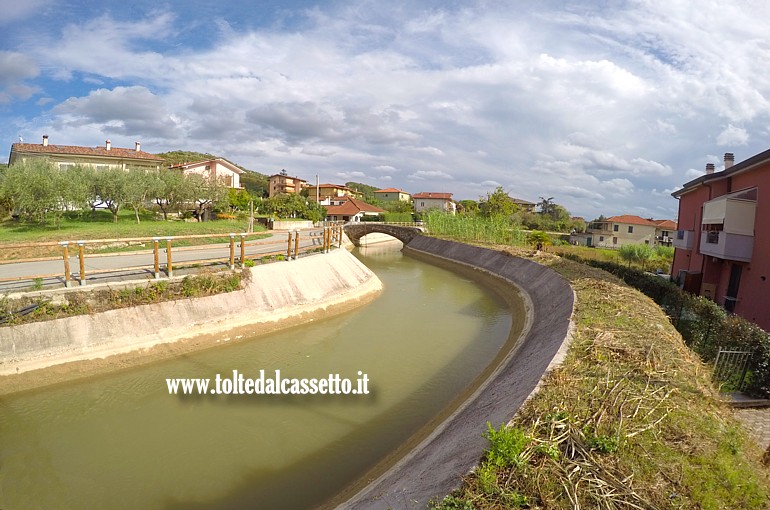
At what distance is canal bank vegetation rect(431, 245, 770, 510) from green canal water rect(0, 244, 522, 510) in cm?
361

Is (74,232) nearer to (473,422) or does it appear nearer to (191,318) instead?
(191,318)

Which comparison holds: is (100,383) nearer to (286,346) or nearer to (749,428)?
(286,346)

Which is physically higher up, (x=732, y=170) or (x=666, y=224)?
(x=732, y=170)

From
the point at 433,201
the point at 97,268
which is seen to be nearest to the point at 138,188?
the point at 97,268

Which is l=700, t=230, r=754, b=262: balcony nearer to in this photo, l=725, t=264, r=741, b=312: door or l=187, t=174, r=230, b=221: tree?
l=725, t=264, r=741, b=312: door

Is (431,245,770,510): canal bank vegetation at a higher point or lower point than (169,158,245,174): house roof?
lower

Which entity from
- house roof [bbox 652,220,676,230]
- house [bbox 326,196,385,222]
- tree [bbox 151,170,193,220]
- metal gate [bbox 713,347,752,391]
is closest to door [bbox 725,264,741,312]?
metal gate [bbox 713,347,752,391]

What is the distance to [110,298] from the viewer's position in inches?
468

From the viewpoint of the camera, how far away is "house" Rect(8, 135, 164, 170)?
133 ft

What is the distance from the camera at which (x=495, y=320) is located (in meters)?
19.3

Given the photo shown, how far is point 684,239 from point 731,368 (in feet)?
59.4

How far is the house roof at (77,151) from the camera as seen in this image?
40875mm

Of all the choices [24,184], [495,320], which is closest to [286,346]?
[495,320]

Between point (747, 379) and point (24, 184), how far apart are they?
3352 centimetres
